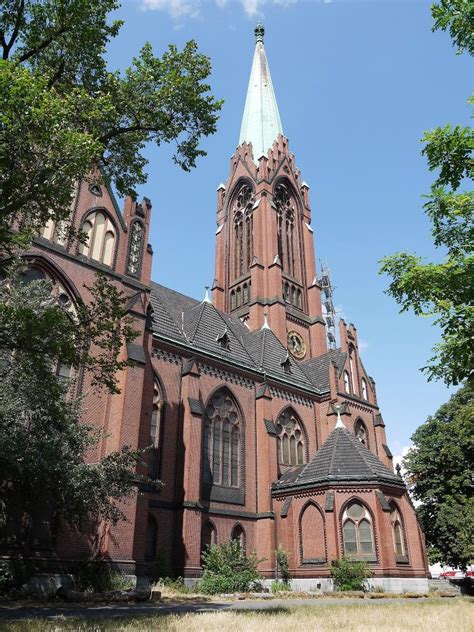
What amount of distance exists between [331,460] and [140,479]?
11325 millimetres

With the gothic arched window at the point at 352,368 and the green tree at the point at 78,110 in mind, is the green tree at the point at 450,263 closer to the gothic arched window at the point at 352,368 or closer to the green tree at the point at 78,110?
the green tree at the point at 78,110

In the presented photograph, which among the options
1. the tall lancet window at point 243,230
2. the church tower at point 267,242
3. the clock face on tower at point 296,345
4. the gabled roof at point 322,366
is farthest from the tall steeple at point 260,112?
the gabled roof at point 322,366

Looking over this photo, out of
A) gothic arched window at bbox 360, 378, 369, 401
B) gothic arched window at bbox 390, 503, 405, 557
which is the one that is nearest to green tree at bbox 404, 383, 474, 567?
gothic arched window at bbox 360, 378, 369, 401

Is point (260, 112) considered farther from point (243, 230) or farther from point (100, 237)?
point (100, 237)

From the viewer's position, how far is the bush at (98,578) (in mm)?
16533

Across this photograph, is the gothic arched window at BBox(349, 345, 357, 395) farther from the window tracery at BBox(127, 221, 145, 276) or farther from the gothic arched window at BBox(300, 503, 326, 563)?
the window tracery at BBox(127, 221, 145, 276)

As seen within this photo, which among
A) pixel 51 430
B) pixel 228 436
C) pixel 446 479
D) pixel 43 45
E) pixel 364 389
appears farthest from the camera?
pixel 364 389

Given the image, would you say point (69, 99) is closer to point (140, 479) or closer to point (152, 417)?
point (140, 479)

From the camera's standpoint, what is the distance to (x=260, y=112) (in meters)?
52.8

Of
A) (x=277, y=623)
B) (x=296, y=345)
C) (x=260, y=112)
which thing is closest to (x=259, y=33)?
(x=260, y=112)

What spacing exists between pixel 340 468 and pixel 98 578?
12.9m

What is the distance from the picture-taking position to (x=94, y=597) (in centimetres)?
1488

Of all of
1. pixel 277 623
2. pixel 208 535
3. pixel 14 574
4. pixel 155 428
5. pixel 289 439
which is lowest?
pixel 277 623

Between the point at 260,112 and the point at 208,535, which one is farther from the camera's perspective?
the point at 260,112
